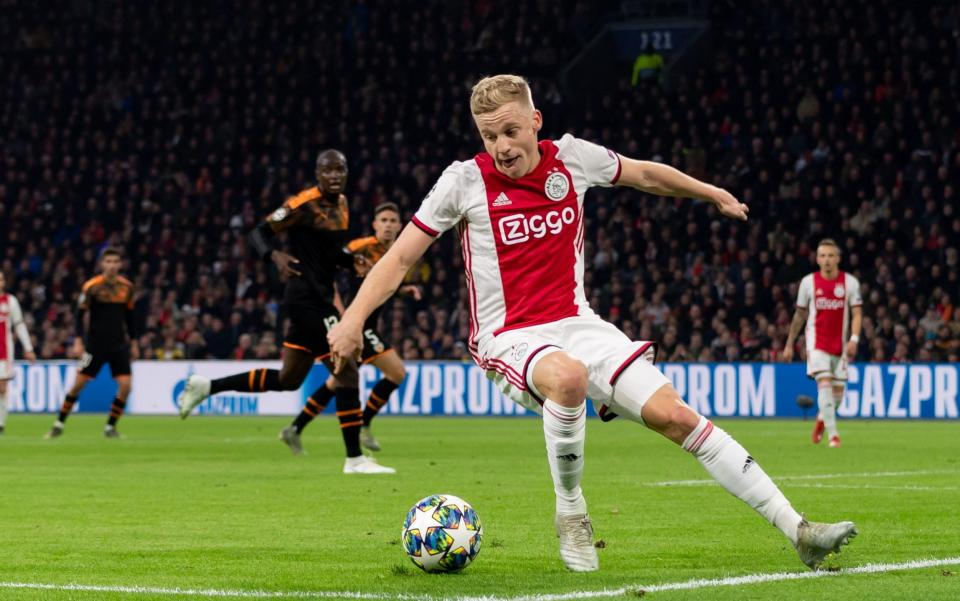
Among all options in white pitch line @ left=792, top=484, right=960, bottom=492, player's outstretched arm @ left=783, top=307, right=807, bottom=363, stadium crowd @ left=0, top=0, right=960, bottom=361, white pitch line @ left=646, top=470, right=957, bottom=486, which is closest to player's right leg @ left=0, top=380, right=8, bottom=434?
stadium crowd @ left=0, top=0, right=960, bottom=361

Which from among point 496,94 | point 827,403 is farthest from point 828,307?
Answer: point 496,94

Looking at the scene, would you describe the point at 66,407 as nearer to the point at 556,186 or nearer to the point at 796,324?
the point at 796,324

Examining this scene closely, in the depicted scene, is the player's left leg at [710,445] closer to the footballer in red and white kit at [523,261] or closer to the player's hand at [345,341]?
the footballer in red and white kit at [523,261]

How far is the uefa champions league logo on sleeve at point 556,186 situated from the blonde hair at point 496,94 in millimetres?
337

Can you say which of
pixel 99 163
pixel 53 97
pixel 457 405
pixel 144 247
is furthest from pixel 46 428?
pixel 53 97

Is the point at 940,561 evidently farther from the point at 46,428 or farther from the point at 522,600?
the point at 46,428

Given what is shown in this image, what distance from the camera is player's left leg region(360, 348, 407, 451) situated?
50.6ft

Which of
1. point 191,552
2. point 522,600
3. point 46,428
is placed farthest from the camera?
point 46,428

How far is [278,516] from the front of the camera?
9.06 metres

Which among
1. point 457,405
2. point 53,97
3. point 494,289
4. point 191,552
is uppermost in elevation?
point 53,97

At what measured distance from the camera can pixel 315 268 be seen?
13453 millimetres

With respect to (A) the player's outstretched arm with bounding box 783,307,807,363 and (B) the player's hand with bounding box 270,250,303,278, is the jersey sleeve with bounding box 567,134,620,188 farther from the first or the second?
(A) the player's outstretched arm with bounding box 783,307,807,363

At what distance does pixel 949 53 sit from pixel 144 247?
16.4 metres

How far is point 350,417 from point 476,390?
13914 millimetres
